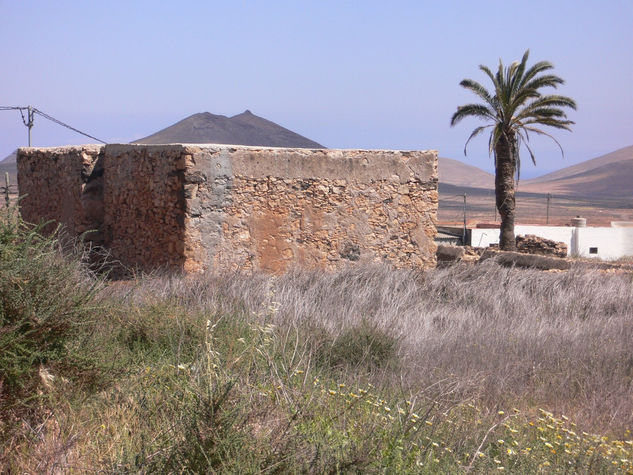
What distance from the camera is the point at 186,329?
6020 mm

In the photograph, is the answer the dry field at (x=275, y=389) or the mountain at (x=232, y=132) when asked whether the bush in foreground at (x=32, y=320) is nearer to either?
the dry field at (x=275, y=389)

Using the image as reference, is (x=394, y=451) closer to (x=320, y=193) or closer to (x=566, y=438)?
(x=566, y=438)

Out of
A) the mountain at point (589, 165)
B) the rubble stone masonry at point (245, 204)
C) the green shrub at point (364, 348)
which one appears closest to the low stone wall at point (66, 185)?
the rubble stone masonry at point (245, 204)

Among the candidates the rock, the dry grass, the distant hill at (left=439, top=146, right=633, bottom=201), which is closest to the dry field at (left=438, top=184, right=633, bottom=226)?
the distant hill at (left=439, top=146, right=633, bottom=201)

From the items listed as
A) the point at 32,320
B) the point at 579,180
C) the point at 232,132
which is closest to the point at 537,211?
the point at 232,132

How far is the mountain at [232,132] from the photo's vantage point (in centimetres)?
5528

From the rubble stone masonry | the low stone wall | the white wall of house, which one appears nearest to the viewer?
the rubble stone masonry

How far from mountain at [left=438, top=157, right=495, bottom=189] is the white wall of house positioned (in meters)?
117

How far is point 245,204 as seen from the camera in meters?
9.83

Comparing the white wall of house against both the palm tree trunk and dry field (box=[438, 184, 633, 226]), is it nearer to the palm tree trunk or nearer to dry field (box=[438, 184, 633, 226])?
the palm tree trunk

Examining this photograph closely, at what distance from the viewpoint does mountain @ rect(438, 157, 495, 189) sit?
15750 centimetres

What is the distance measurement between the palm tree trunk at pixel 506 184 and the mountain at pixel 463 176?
129 meters

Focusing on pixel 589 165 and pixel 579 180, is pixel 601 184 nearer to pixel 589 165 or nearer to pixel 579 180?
pixel 579 180

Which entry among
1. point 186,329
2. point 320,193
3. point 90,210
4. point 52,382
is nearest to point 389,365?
point 186,329
